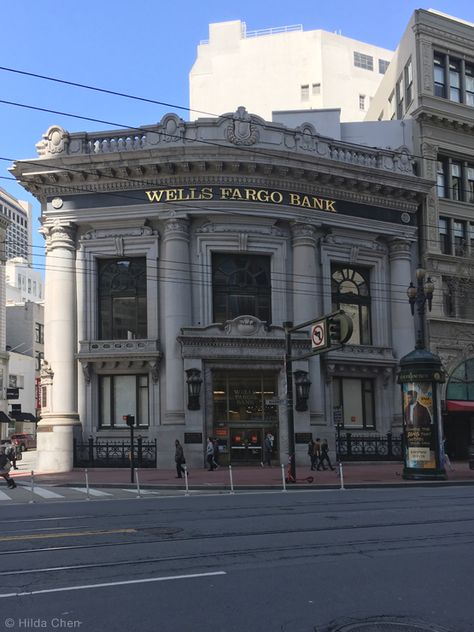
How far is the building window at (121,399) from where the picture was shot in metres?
34.6

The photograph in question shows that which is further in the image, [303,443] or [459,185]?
[459,185]

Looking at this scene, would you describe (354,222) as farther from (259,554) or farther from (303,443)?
(259,554)

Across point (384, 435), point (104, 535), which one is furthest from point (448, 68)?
point (104, 535)

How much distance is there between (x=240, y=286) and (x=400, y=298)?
8.98 metres

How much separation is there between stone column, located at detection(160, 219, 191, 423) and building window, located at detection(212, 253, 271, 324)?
1.74 m

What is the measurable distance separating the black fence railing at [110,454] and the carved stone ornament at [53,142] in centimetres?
1412

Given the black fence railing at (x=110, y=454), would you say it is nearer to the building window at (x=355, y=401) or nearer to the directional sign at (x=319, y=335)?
the building window at (x=355, y=401)

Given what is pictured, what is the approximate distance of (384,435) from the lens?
1451 inches

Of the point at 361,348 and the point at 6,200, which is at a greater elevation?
the point at 6,200

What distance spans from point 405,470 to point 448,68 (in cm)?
2652

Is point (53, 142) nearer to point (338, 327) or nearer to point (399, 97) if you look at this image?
point (338, 327)

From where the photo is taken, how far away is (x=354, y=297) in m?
38.3

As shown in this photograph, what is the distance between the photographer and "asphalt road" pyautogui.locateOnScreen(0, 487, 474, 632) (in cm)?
700

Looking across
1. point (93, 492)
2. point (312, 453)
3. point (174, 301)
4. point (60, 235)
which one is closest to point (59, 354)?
point (60, 235)
